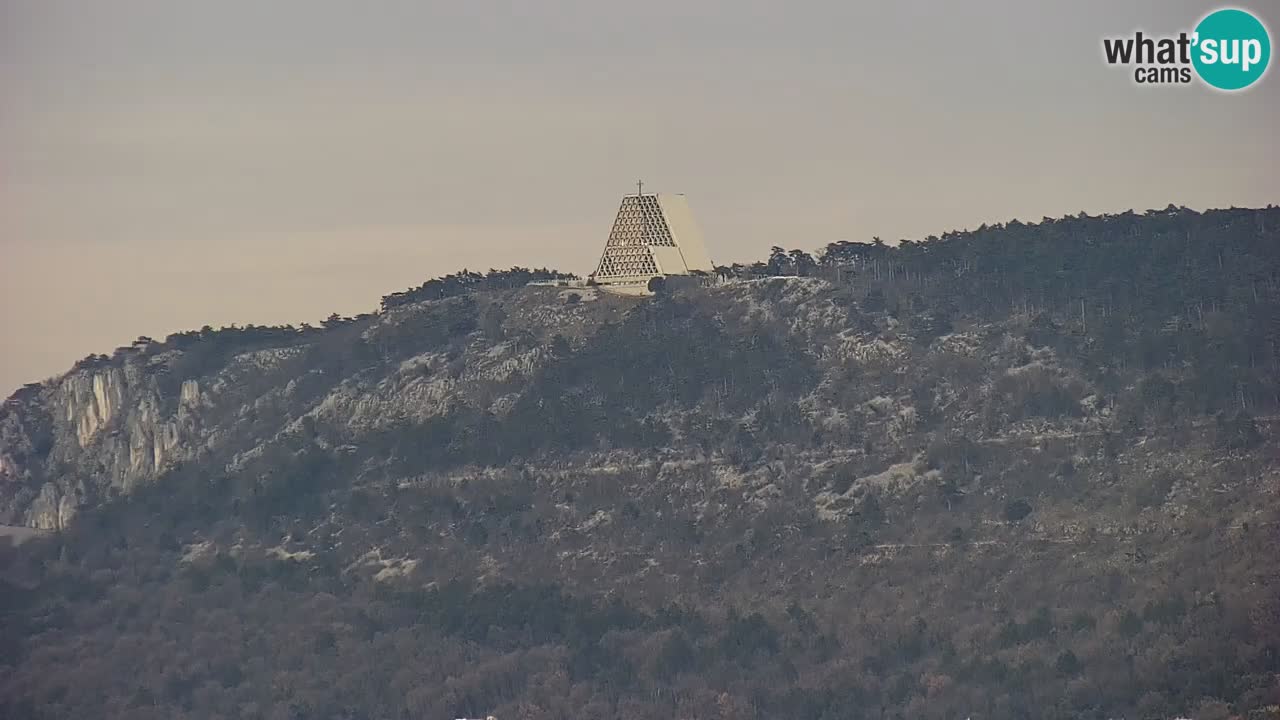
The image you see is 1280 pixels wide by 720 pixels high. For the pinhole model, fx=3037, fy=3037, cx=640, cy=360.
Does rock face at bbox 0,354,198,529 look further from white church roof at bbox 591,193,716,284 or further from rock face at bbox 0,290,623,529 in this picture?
white church roof at bbox 591,193,716,284

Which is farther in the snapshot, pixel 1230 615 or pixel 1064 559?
pixel 1064 559

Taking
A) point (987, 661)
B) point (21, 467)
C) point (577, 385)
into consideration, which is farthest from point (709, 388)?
point (21, 467)

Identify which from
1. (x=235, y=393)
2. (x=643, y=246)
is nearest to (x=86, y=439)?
(x=235, y=393)

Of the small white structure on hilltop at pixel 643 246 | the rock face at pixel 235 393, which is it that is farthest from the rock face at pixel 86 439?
the small white structure on hilltop at pixel 643 246

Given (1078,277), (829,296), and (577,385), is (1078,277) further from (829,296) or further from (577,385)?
(577,385)

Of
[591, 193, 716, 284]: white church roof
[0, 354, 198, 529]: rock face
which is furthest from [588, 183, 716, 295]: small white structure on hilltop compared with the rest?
[0, 354, 198, 529]: rock face

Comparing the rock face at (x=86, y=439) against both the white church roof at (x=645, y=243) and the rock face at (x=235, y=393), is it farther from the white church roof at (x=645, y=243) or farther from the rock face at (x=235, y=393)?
the white church roof at (x=645, y=243)
